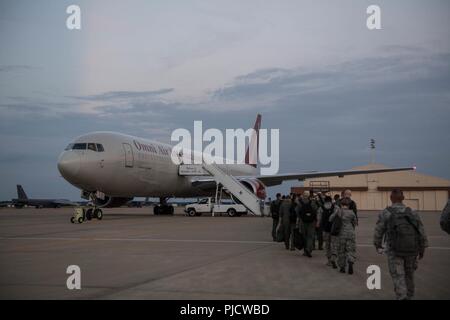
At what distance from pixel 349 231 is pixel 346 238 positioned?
13 centimetres

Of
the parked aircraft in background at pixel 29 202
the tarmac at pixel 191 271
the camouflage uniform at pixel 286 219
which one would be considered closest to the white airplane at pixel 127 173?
the tarmac at pixel 191 271

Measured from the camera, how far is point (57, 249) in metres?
11.4

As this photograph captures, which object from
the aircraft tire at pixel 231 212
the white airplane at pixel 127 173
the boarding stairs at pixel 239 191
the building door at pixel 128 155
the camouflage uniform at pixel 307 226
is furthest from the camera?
the aircraft tire at pixel 231 212

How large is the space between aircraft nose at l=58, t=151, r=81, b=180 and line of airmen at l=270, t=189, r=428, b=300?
38.1 ft

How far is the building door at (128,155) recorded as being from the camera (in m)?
25.2

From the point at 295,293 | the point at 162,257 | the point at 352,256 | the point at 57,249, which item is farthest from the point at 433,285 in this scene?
the point at 57,249

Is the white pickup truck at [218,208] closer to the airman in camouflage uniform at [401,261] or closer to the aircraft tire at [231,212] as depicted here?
the aircraft tire at [231,212]

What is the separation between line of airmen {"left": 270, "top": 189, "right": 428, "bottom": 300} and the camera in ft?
19.6

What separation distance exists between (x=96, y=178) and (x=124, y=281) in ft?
54.3

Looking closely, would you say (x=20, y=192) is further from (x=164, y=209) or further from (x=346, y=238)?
(x=346, y=238)

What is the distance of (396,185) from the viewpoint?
5728cm

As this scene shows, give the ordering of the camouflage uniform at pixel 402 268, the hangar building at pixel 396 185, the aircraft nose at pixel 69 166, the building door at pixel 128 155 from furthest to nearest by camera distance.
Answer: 1. the hangar building at pixel 396 185
2. the building door at pixel 128 155
3. the aircraft nose at pixel 69 166
4. the camouflage uniform at pixel 402 268

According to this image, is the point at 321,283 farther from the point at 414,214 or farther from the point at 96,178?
the point at 96,178

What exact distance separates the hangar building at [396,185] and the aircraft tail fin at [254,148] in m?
10.2
